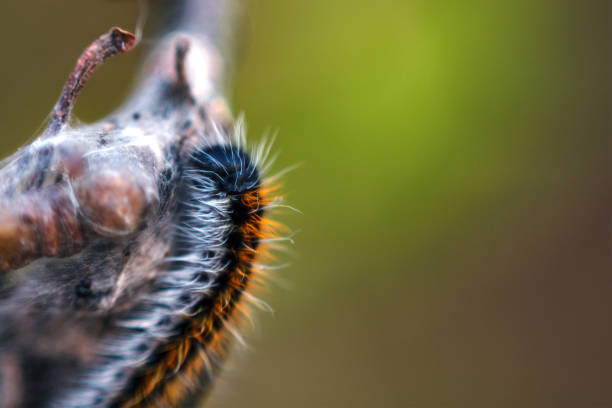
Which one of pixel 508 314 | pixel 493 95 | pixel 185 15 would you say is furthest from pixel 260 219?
pixel 508 314

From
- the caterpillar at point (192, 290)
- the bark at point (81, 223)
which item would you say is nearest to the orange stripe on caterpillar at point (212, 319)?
the caterpillar at point (192, 290)

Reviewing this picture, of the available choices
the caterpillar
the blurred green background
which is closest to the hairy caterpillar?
the caterpillar

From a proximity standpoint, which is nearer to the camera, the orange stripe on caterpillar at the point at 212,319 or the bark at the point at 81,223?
the bark at the point at 81,223

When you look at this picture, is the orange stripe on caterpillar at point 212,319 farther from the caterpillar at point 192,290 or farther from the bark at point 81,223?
the bark at point 81,223

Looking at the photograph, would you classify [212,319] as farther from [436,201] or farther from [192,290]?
[436,201]

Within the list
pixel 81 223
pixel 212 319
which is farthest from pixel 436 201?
pixel 81 223

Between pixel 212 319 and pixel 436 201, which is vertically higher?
pixel 436 201
